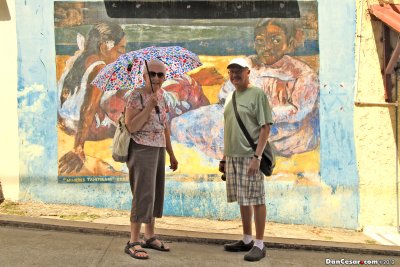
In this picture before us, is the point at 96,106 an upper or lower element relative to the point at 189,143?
upper

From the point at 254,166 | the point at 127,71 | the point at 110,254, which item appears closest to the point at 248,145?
the point at 254,166

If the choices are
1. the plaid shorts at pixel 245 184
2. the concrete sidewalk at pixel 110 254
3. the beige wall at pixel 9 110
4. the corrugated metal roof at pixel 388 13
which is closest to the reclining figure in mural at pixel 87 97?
the beige wall at pixel 9 110

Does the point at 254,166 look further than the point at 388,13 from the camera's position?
No

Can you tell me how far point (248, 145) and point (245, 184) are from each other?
0.33 m

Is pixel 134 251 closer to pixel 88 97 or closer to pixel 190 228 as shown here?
pixel 190 228

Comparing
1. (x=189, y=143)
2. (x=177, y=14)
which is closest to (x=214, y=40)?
Answer: (x=177, y=14)

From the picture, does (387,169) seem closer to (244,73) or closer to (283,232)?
(283,232)

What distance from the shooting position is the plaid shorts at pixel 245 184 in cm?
451

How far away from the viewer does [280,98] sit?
7.13 metres

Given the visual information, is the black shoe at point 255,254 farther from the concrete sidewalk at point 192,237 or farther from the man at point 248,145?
the concrete sidewalk at point 192,237

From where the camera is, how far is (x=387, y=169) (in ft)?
23.5

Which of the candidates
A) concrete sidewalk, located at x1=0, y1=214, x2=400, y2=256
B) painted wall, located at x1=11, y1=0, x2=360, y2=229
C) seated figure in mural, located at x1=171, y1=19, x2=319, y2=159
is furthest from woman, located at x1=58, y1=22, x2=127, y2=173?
concrete sidewalk, located at x1=0, y1=214, x2=400, y2=256

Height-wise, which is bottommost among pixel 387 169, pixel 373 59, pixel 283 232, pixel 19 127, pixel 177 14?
pixel 283 232

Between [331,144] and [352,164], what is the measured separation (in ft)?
1.28
